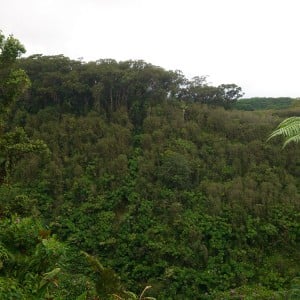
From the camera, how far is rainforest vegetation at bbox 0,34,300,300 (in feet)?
42.1

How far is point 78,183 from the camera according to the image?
52.5ft

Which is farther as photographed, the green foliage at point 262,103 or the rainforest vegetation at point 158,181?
the green foliage at point 262,103

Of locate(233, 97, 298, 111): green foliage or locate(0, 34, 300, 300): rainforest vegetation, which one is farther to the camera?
locate(233, 97, 298, 111): green foliage

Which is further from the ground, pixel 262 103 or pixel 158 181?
pixel 262 103

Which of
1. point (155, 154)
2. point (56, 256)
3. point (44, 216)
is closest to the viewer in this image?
point (56, 256)

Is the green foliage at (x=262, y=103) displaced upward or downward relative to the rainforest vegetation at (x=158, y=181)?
upward

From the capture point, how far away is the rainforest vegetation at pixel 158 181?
12844 mm

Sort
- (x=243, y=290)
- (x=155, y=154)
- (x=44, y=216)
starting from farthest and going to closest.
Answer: (x=155, y=154) < (x=44, y=216) < (x=243, y=290)

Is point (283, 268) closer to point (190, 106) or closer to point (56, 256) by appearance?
point (190, 106)

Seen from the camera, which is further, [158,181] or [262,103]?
[262,103]

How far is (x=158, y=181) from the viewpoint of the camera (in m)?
15.8

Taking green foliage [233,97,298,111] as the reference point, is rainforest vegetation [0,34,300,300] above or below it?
below

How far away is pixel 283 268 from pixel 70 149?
9.96 m

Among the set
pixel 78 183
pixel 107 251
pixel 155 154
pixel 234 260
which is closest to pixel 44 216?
pixel 78 183
